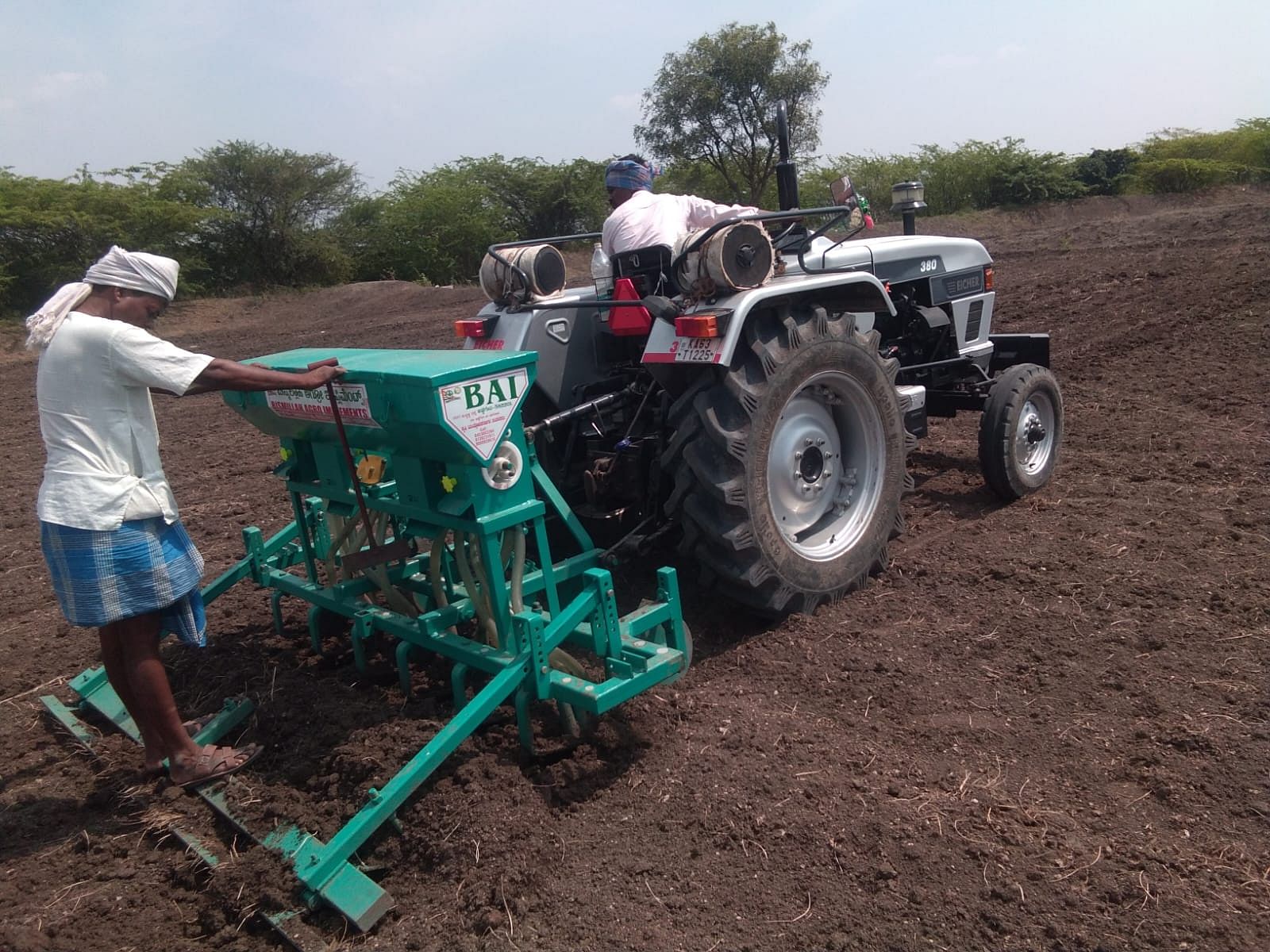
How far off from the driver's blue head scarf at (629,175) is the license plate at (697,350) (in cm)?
124

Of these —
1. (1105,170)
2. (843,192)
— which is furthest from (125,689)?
(1105,170)

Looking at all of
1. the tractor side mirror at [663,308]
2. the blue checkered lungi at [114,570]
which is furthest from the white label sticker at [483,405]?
the blue checkered lungi at [114,570]

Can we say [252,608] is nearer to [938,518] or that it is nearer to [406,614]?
[406,614]

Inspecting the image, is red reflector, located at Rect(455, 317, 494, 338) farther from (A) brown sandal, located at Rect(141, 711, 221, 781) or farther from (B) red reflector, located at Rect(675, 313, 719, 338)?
(A) brown sandal, located at Rect(141, 711, 221, 781)

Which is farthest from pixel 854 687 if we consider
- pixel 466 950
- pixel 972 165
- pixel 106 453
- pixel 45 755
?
pixel 972 165

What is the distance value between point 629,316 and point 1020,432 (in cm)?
246

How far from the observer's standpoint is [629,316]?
13.0 feet

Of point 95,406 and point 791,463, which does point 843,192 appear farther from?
point 95,406

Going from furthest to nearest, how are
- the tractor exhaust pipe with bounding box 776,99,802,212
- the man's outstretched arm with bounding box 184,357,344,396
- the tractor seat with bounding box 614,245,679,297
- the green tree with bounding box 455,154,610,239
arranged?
the green tree with bounding box 455,154,610,239
the tractor exhaust pipe with bounding box 776,99,802,212
the tractor seat with bounding box 614,245,679,297
the man's outstretched arm with bounding box 184,357,344,396

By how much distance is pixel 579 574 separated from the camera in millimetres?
3564

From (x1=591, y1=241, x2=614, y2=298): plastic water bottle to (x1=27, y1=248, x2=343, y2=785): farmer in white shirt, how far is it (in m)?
1.57

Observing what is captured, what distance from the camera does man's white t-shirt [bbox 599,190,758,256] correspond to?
4.04m


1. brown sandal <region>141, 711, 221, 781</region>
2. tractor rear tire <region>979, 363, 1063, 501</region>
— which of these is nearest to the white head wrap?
brown sandal <region>141, 711, 221, 781</region>

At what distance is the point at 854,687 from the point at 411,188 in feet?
82.8
